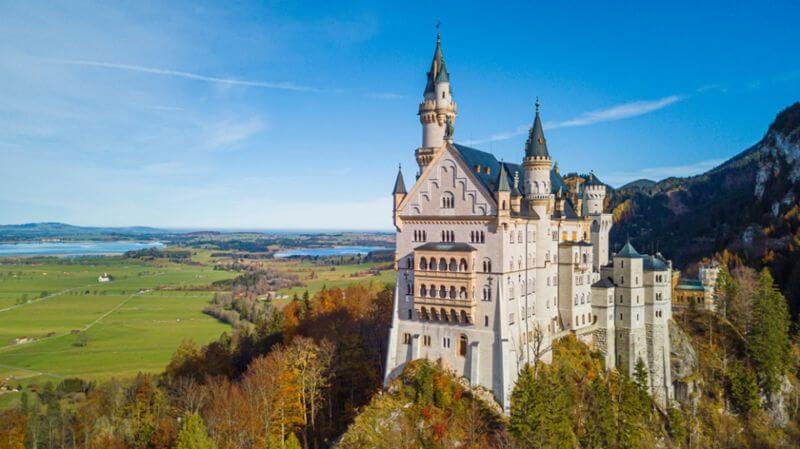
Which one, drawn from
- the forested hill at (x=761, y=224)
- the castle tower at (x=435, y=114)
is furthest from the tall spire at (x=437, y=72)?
the forested hill at (x=761, y=224)

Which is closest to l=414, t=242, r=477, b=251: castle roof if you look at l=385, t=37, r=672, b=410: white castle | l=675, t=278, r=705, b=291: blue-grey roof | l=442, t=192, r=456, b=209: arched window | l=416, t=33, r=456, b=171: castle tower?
l=385, t=37, r=672, b=410: white castle

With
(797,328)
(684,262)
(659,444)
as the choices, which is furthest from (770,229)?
(659,444)

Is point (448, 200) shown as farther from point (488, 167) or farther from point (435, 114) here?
point (435, 114)

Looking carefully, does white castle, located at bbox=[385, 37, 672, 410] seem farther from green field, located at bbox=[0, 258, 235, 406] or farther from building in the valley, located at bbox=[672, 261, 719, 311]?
green field, located at bbox=[0, 258, 235, 406]

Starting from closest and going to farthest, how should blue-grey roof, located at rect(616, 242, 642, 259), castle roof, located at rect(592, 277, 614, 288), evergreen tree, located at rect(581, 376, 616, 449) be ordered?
evergreen tree, located at rect(581, 376, 616, 449)
castle roof, located at rect(592, 277, 614, 288)
blue-grey roof, located at rect(616, 242, 642, 259)

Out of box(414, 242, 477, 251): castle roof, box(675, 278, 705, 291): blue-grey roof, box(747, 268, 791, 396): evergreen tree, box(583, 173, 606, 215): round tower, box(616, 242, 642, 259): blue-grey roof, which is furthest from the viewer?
box(675, 278, 705, 291): blue-grey roof

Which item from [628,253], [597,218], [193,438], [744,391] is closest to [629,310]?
[628,253]

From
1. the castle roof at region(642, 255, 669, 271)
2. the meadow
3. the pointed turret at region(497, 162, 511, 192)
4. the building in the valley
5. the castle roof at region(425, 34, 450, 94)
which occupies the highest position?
the castle roof at region(425, 34, 450, 94)

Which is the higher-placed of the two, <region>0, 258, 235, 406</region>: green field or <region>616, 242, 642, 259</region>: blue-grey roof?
<region>616, 242, 642, 259</region>: blue-grey roof
